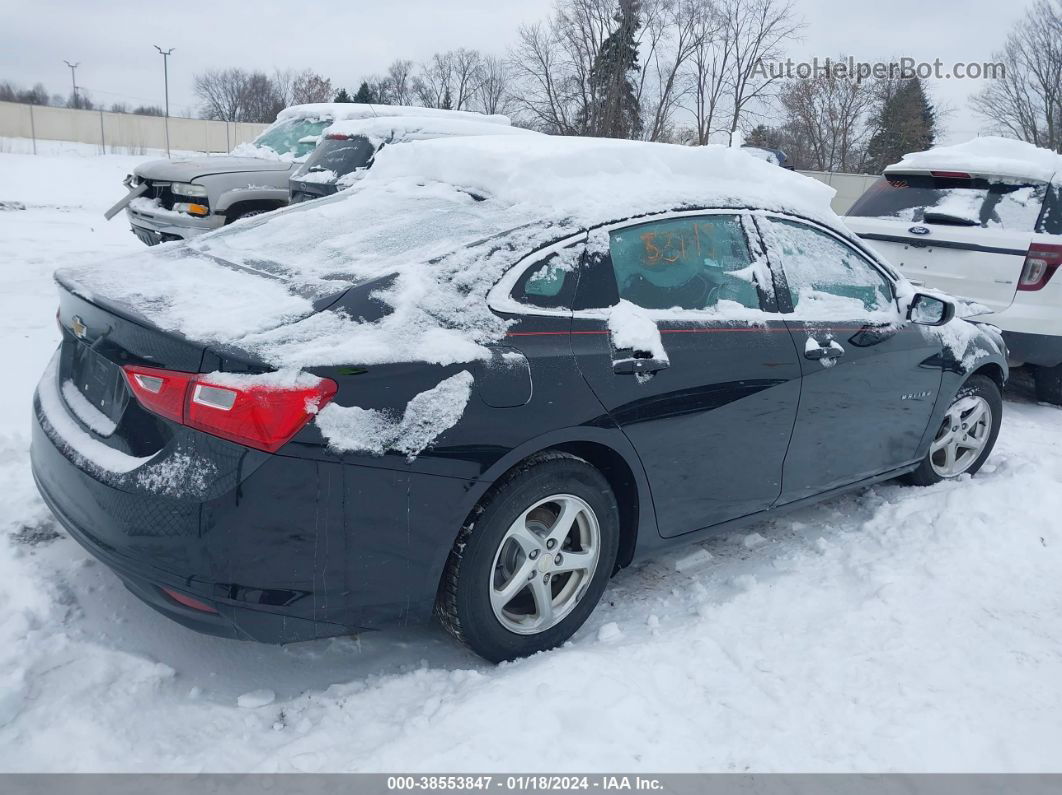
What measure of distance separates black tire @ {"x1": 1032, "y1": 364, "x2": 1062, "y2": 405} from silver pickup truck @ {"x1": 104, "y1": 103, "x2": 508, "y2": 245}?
652 cm

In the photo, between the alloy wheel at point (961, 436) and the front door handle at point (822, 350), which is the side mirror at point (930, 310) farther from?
the front door handle at point (822, 350)

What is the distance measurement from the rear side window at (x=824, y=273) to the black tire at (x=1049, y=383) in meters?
3.45

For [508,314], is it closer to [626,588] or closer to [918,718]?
[626,588]

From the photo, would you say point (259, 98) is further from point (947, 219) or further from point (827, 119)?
point (947, 219)

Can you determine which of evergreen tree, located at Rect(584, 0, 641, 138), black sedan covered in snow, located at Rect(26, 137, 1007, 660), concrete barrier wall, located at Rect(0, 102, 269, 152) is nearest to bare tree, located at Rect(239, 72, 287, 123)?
concrete barrier wall, located at Rect(0, 102, 269, 152)

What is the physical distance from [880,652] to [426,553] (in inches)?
68.7

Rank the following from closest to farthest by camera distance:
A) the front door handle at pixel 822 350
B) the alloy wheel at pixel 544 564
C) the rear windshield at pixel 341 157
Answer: the alloy wheel at pixel 544 564 < the front door handle at pixel 822 350 < the rear windshield at pixel 341 157

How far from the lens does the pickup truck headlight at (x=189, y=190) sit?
27.6 ft

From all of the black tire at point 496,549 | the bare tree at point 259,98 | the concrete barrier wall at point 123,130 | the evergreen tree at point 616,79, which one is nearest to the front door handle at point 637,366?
the black tire at point 496,549

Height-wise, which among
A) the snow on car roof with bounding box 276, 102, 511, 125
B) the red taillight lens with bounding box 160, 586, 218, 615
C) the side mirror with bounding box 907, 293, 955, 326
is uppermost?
the snow on car roof with bounding box 276, 102, 511, 125

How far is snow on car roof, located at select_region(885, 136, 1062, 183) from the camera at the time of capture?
20.6 feet

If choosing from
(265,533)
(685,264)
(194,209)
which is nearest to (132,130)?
(194,209)

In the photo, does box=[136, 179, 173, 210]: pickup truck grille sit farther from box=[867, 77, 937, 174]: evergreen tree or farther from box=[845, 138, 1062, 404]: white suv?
box=[867, 77, 937, 174]: evergreen tree

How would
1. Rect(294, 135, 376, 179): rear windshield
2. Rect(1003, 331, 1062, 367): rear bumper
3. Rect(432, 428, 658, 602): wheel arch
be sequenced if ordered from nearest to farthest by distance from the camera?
1. Rect(432, 428, 658, 602): wheel arch
2. Rect(1003, 331, 1062, 367): rear bumper
3. Rect(294, 135, 376, 179): rear windshield
